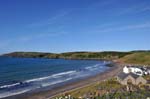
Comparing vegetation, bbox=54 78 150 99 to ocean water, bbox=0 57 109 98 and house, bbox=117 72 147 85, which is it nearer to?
house, bbox=117 72 147 85

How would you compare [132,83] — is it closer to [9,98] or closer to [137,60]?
[9,98]

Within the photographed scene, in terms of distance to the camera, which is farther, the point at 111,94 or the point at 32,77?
the point at 32,77

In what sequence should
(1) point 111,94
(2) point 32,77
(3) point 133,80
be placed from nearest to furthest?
(1) point 111,94
(3) point 133,80
(2) point 32,77

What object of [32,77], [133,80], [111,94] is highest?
[133,80]

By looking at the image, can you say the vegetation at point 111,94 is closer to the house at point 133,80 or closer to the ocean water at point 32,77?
the house at point 133,80

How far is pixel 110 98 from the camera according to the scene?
39.5 metres

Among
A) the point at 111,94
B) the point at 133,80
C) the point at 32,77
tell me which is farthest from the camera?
the point at 32,77

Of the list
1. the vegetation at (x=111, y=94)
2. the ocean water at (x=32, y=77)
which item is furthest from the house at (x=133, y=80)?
the ocean water at (x=32, y=77)

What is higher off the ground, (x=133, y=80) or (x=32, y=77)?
(x=133, y=80)

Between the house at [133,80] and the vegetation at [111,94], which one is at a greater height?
the house at [133,80]

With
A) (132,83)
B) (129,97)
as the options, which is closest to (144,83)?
(132,83)

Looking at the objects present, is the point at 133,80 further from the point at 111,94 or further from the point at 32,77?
the point at 32,77

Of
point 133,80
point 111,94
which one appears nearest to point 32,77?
point 133,80

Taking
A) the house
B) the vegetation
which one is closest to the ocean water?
the vegetation
